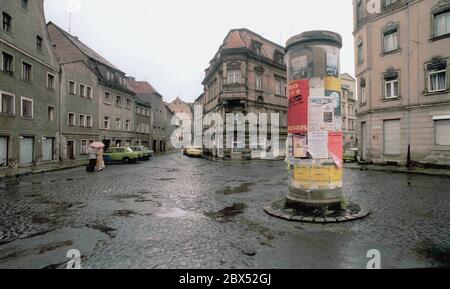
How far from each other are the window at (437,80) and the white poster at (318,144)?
16805 millimetres

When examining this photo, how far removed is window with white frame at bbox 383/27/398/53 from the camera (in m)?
20.0

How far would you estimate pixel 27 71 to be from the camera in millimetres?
21938

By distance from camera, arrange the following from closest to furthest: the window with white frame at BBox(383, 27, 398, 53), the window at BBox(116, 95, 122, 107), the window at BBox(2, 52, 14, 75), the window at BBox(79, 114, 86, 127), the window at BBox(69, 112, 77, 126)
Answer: the window at BBox(2, 52, 14, 75) → the window with white frame at BBox(383, 27, 398, 53) → the window at BBox(69, 112, 77, 126) → the window at BBox(79, 114, 86, 127) → the window at BBox(116, 95, 122, 107)

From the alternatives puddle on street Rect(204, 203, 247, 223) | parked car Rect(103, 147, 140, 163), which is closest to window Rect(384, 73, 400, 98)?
puddle on street Rect(204, 203, 247, 223)

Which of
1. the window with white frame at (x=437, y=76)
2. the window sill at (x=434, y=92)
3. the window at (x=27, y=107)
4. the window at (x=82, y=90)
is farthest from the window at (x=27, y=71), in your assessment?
the window with white frame at (x=437, y=76)

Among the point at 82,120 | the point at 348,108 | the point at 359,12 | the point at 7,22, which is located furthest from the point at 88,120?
the point at 348,108

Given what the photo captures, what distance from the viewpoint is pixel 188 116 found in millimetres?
93812

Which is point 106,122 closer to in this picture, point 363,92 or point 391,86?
point 363,92

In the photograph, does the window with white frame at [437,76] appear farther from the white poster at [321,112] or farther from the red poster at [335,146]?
the white poster at [321,112]

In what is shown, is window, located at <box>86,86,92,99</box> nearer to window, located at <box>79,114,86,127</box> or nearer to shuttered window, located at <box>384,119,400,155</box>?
window, located at <box>79,114,86,127</box>

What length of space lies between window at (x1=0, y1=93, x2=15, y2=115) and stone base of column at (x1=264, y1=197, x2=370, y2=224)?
2127 cm

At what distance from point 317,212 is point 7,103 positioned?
23019 millimetres

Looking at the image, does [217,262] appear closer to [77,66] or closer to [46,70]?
[46,70]
